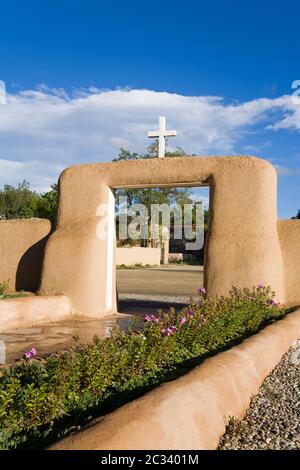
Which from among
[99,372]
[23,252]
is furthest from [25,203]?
[99,372]

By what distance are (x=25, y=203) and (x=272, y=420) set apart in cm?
4186

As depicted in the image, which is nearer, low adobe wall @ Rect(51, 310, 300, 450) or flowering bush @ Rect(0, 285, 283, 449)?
low adobe wall @ Rect(51, 310, 300, 450)

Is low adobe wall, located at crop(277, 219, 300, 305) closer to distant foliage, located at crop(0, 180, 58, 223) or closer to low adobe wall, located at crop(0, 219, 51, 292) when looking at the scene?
low adobe wall, located at crop(0, 219, 51, 292)

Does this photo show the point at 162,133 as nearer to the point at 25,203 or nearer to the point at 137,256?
the point at 137,256

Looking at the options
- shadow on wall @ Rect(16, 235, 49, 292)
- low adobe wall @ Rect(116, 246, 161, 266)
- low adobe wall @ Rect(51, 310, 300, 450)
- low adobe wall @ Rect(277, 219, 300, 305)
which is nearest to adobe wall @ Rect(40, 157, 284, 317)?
low adobe wall @ Rect(277, 219, 300, 305)

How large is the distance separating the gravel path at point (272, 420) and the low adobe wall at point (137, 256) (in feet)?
101

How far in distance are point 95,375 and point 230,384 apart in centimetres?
108

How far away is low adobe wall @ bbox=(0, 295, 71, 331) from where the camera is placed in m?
8.41

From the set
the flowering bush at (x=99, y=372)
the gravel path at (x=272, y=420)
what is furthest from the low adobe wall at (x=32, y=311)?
the gravel path at (x=272, y=420)

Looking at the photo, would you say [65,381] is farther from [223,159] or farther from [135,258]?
[135,258]

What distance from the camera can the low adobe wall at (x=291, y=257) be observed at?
926 cm

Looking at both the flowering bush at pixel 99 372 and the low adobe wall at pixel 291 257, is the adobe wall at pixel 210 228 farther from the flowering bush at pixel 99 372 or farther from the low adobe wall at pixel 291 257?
the flowering bush at pixel 99 372

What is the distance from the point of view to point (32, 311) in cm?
890

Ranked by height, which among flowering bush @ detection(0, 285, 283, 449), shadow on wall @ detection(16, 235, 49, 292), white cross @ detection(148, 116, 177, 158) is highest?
white cross @ detection(148, 116, 177, 158)
